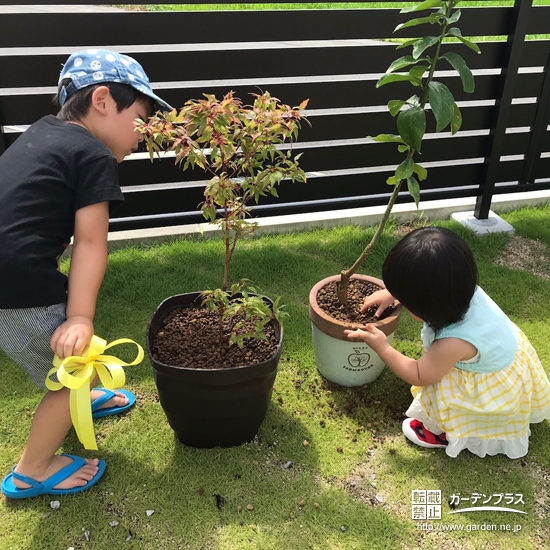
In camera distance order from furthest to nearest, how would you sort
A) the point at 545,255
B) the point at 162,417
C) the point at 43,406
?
1. the point at 545,255
2. the point at 162,417
3. the point at 43,406

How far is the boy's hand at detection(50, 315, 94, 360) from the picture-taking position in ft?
5.81

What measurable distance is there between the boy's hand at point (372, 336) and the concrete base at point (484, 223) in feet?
6.56

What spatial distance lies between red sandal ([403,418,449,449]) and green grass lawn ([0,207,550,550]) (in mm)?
32

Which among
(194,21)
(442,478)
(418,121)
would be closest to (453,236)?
(418,121)

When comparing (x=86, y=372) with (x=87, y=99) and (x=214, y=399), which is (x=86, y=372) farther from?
(x=87, y=99)

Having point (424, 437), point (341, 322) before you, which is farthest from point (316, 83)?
point (424, 437)

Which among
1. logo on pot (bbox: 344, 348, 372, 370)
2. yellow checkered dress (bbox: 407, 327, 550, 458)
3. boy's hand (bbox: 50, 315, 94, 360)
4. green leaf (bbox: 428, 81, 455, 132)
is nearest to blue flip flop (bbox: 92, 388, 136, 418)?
boy's hand (bbox: 50, 315, 94, 360)

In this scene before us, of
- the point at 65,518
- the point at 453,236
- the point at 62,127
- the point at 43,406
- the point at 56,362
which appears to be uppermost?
the point at 62,127

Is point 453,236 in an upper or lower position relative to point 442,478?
upper

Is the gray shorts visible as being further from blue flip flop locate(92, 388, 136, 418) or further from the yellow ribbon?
blue flip flop locate(92, 388, 136, 418)

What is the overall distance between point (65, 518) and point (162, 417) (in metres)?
0.57

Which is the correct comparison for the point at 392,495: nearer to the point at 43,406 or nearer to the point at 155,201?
the point at 43,406

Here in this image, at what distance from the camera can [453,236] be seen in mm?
2047

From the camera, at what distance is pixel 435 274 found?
1989 millimetres
